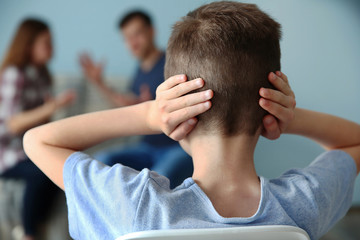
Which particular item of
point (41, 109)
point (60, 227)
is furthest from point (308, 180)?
point (41, 109)

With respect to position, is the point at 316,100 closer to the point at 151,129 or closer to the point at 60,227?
the point at 60,227

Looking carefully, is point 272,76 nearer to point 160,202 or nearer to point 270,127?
point 270,127

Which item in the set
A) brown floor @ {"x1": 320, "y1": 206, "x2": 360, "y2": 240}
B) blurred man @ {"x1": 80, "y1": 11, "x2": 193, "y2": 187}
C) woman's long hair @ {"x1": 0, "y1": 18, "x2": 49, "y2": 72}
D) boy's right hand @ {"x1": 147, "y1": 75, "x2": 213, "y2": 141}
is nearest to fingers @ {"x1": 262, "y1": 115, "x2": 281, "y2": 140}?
boy's right hand @ {"x1": 147, "y1": 75, "x2": 213, "y2": 141}

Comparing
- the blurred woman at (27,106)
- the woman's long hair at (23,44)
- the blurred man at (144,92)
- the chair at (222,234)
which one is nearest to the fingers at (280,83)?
the chair at (222,234)

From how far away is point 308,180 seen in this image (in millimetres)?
667

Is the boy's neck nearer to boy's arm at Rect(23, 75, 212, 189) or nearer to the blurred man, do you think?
boy's arm at Rect(23, 75, 212, 189)

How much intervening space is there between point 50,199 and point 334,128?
6.43 ft

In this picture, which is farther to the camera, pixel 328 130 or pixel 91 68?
pixel 91 68

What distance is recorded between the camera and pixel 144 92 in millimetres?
2441

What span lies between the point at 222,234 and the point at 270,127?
228 mm

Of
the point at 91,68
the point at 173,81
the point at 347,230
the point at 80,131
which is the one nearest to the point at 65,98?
the point at 91,68

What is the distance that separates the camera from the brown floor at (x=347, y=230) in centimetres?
229

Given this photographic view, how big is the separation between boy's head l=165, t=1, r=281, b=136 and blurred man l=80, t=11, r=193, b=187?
1.21 meters

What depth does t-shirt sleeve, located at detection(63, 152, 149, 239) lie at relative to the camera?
1.87 feet
